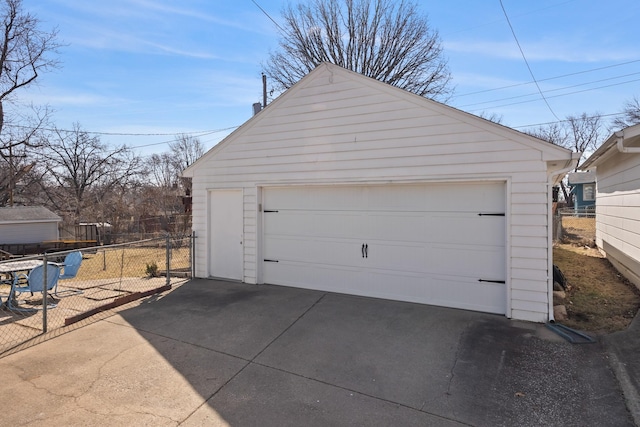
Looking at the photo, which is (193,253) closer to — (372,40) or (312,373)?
(312,373)

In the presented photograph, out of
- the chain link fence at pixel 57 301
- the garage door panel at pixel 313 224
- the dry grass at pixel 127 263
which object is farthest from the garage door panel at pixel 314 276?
the dry grass at pixel 127 263

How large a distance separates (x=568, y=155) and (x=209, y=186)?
6.42 metres

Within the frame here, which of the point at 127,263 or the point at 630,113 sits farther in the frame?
the point at 630,113

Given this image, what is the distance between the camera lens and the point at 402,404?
284 cm

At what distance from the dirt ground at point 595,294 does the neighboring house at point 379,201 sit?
70cm

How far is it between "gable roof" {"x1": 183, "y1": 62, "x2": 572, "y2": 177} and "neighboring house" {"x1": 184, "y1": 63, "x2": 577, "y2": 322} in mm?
20

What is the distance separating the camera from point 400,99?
216 inches

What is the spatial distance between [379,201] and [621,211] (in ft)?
17.7

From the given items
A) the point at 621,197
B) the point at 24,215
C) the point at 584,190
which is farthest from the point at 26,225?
the point at 584,190

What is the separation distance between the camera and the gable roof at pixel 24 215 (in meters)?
18.6

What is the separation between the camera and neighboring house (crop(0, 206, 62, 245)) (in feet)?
61.1

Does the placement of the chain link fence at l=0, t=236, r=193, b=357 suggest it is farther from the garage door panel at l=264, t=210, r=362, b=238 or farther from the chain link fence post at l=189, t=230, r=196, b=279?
the garage door panel at l=264, t=210, r=362, b=238

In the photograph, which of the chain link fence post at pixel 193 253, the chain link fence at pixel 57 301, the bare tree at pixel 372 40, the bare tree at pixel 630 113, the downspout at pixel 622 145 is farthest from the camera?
the bare tree at pixel 630 113

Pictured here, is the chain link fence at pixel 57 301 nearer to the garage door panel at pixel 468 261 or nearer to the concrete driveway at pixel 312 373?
the concrete driveway at pixel 312 373
